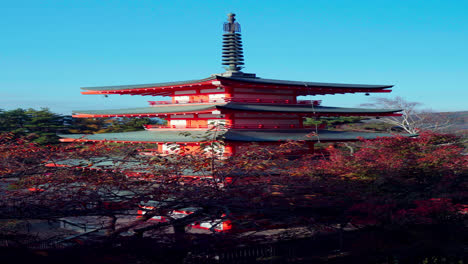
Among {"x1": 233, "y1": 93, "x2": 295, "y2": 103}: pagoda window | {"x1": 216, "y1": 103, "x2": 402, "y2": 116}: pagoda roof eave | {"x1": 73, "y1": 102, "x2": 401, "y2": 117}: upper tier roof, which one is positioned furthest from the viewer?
{"x1": 233, "y1": 93, "x2": 295, "y2": 103}: pagoda window

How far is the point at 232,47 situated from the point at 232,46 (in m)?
0.09

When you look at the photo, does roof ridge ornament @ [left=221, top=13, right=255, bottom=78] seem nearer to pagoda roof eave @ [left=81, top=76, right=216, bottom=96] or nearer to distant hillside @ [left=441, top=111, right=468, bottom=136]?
pagoda roof eave @ [left=81, top=76, right=216, bottom=96]

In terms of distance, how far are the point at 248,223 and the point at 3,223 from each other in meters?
6.50

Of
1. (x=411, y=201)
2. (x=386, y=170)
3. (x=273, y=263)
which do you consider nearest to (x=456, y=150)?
(x=386, y=170)

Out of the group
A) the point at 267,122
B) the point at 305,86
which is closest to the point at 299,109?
the point at 305,86

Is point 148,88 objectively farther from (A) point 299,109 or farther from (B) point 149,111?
(A) point 299,109

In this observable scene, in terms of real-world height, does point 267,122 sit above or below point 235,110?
below

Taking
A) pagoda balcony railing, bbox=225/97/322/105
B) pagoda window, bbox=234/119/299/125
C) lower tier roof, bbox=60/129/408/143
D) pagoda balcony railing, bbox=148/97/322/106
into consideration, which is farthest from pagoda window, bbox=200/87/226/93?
A: lower tier roof, bbox=60/129/408/143

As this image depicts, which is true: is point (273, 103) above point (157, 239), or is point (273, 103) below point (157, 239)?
above

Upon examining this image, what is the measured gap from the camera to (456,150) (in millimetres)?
19016

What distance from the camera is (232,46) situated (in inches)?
1094

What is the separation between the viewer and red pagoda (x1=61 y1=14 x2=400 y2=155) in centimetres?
2053

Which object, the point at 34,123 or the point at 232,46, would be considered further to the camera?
the point at 34,123

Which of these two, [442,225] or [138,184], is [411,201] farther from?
[138,184]
